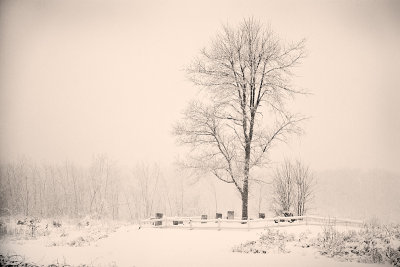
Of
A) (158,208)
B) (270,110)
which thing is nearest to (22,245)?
(270,110)

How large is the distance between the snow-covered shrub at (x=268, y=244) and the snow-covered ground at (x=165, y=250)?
331mm

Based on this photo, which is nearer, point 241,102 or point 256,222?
point 256,222

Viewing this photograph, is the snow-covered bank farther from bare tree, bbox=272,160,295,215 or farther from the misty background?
bare tree, bbox=272,160,295,215

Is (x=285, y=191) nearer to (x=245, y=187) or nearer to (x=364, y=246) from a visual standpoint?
(x=245, y=187)

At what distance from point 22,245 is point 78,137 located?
3812 inches

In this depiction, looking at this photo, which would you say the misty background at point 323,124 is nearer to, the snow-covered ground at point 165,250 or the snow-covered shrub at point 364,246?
the snow-covered ground at point 165,250

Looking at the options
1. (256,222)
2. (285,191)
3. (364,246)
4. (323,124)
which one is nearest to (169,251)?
(256,222)

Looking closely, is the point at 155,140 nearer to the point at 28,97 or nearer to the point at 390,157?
the point at 28,97

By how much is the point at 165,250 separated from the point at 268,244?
181 inches

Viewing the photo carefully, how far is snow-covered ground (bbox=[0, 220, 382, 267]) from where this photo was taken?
13.3 m

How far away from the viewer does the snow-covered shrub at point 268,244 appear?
1432cm

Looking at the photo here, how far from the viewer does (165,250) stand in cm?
1600

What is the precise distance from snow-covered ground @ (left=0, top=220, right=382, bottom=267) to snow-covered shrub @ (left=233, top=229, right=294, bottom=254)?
0.33 metres

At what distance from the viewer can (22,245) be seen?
814 inches
